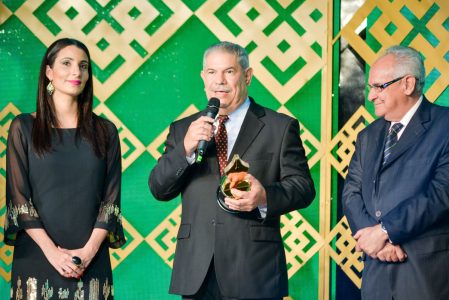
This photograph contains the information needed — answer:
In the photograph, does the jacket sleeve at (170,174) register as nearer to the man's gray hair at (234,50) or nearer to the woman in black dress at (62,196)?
the woman in black dress at (62,196)

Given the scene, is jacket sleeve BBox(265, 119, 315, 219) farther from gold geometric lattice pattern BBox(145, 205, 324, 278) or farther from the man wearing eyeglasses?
gold geometric lattice pattern BBox(145, 205, 324, 278)

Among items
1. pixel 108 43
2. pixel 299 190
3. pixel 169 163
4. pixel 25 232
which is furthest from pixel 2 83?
pixel 299 190

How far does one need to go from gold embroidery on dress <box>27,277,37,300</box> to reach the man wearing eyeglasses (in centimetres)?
127

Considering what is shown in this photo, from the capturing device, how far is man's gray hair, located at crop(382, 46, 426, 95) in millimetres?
3154

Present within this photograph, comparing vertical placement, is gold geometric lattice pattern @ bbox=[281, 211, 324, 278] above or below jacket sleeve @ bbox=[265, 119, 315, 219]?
below

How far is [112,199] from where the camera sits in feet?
10.3

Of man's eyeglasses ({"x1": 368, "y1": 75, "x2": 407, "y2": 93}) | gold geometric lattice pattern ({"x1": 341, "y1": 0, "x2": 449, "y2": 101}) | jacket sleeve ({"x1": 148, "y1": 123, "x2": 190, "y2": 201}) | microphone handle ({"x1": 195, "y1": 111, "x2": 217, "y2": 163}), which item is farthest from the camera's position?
gold geometric lattice pattern ({"x1": 341, "y1": 0, "x2": 449, "y2": 101})

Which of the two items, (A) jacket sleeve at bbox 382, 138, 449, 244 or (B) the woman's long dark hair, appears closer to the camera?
(A) jacket sleeve at bbox 382, 138, 449, 244

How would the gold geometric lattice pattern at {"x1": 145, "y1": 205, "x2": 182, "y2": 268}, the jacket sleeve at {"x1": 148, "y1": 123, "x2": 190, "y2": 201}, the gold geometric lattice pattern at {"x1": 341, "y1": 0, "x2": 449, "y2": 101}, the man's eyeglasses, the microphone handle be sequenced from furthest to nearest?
1. the gold geometric lattice pattern at {"x1": 145, "y1": 205, "x2": 182, "y2": 268}
2. the gold geometric lattice pattern at {"x1": 341, "y1": 0, "x2": 449, "y2": 101}
3. the man's eyeglasses
4. the jacket sleeve at {"x1": 148, "y1": 123, "x2": 190, "y2": 201}
5. the microphone handle

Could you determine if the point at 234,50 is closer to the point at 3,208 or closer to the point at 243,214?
the point at 243,214

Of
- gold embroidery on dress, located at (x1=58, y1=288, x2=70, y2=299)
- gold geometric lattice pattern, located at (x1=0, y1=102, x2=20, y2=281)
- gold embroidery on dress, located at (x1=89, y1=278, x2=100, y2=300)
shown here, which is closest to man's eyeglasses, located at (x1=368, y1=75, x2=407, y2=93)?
gold embroidery on dress, located at (x1=89, y1=278, x2=100, y2=300)

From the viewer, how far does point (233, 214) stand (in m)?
2.93

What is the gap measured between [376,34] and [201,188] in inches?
75.6

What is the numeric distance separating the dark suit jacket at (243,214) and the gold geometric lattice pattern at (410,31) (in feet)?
5.20
